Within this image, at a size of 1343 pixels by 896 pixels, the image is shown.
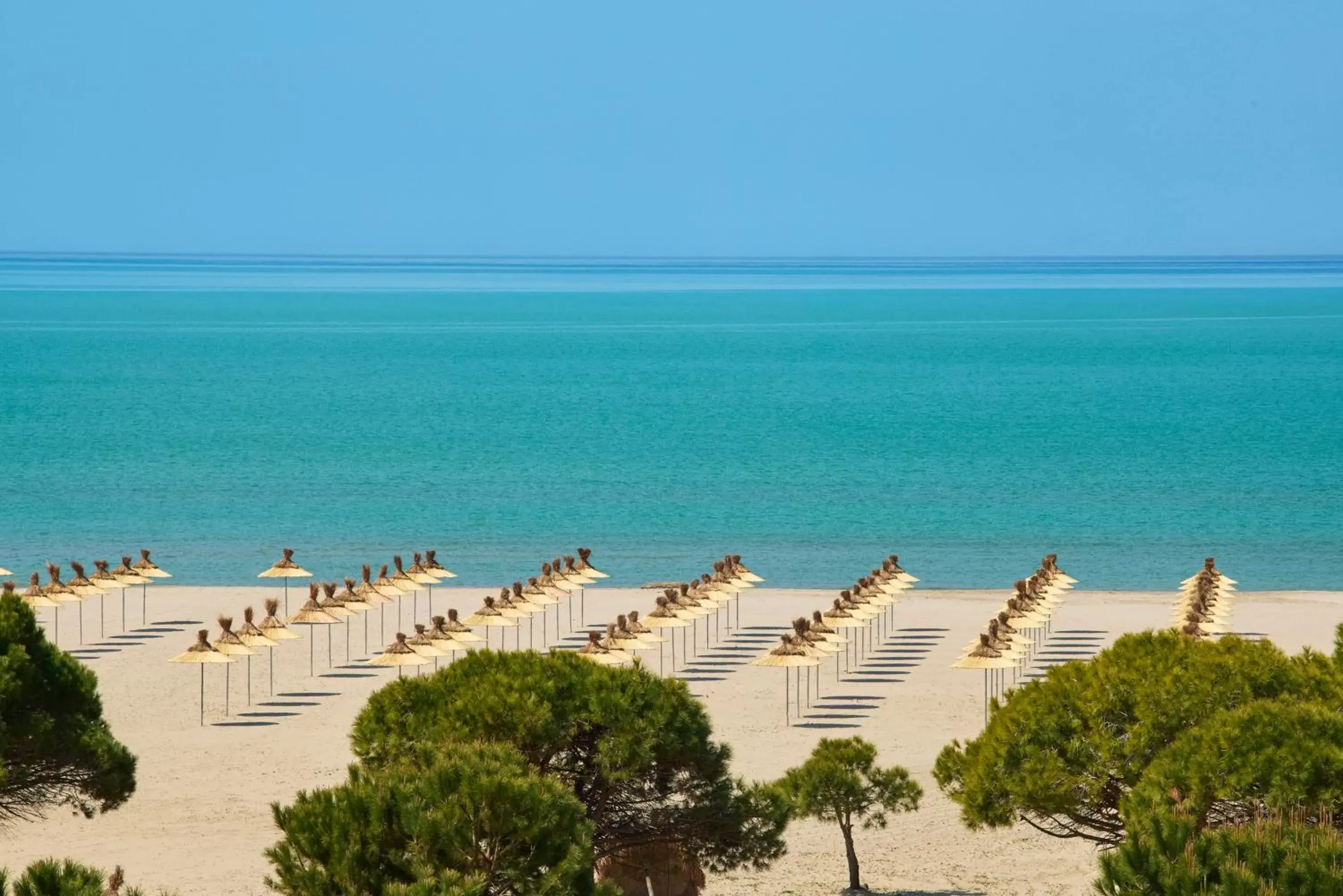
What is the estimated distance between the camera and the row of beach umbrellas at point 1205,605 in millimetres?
→ 28062

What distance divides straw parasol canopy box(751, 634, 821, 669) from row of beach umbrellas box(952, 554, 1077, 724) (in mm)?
1994

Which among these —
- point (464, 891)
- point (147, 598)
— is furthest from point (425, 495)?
point (464, 891)

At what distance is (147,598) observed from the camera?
3831 centimetres

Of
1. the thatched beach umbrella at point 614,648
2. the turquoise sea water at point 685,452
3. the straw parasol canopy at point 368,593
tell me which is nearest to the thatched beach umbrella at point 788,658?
the thatched beach umbrella at point 614,648

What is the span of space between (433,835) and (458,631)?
1677cm

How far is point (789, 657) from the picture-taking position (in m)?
26.6

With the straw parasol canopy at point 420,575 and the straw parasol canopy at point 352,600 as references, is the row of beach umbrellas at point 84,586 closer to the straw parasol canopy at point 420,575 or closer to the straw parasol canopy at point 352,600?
the straw parasol canopy at point 352,600

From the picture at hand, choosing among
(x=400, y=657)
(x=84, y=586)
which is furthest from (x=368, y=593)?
(x=400, y=657)

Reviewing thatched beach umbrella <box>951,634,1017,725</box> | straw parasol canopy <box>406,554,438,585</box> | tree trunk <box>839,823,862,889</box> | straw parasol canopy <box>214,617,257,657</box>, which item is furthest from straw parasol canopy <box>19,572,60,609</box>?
tree trunk <box>839,823,862,889</box>

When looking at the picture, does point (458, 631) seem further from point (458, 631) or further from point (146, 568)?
point (146, 568)

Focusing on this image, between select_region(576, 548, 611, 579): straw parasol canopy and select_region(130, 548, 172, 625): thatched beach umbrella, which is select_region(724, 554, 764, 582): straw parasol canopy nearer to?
select_region(576, 548, 611, 579): straw parasol canopy

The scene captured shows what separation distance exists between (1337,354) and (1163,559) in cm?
8967

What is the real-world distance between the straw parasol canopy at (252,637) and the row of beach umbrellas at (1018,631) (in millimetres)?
9485

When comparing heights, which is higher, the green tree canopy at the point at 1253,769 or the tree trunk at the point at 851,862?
the green tree canopy at the point at 1253,769
